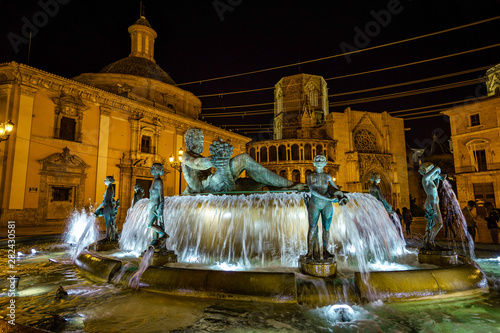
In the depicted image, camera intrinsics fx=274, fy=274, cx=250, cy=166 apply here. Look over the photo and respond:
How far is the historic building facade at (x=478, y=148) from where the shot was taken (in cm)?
2356

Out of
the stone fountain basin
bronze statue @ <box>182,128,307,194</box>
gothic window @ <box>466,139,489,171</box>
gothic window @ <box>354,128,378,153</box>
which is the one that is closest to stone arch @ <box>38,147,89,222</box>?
bronze statue @ <box>182,128,307,194</box>

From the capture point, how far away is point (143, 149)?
2138cm

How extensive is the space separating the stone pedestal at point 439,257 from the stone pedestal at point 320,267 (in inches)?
72.6

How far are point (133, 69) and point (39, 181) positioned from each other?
45.0 feet

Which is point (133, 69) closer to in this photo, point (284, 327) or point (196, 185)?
point (196, 185)

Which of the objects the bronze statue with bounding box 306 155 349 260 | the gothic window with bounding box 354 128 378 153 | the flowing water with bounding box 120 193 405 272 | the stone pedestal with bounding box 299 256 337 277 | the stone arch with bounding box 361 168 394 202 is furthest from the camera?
the gothic window with bounding box 354 128 378 153

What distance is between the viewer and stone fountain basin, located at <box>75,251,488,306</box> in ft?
9.53

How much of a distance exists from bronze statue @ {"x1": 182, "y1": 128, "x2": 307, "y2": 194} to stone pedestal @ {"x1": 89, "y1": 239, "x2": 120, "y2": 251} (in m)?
1.90

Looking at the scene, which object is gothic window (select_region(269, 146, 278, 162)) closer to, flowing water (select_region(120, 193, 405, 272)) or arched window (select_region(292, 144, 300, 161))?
arched window (select_region(292, 144, 300, 161))

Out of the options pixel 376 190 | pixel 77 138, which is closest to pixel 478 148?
Answer: pixel 376 190

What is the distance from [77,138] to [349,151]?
1018 inches

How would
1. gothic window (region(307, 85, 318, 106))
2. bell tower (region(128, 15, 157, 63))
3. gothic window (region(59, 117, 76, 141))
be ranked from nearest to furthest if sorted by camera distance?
gothic window (region(59, 117, 76, 141)) → bell tower (region(128, 15, 157, 63)) → gothic window (region(307, 85, 318, 106))

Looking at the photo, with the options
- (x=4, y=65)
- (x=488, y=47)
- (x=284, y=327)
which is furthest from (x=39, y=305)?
(x=4, y=65)

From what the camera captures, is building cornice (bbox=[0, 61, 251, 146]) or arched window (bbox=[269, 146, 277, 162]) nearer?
building cornice (bbox=[0, 61, 251, 146])
